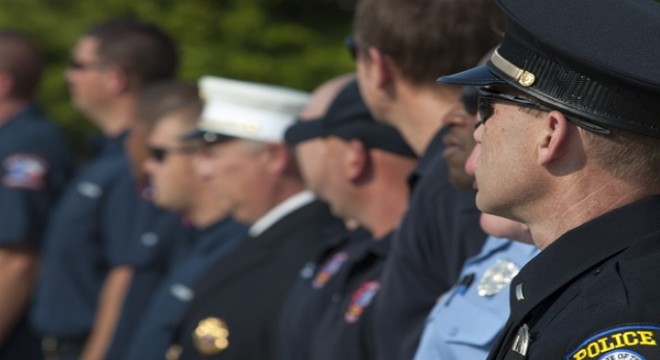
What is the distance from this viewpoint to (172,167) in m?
6.74

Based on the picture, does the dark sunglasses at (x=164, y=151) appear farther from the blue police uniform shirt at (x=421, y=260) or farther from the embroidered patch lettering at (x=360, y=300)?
the blue police uniform shirt at (x=421, y=260)

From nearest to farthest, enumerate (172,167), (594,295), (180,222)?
(594,295), (172,167), (180,222)

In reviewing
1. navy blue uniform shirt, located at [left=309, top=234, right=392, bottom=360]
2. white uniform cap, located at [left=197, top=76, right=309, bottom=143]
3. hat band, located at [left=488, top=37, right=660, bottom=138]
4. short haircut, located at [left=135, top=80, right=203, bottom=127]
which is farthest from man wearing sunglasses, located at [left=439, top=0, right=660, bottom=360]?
short haircut, located at [left=135, top=80, right=203, bottom=127]

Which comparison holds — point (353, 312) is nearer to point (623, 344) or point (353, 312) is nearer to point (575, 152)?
point (575, 152)

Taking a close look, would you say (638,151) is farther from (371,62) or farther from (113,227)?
(113,227)

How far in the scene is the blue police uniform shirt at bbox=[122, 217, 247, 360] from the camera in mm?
6055

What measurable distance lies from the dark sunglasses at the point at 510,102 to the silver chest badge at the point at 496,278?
0.65 meters

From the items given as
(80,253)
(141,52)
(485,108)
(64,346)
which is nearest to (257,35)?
(141,52)

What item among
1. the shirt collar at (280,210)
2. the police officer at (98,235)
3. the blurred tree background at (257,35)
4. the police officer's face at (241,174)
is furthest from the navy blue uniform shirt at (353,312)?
the blurred tree background at (257,35)

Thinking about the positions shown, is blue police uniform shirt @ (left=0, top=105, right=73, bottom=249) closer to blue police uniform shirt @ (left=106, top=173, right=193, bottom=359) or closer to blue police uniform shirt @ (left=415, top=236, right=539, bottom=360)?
blue police uniform shirt @ (left=106, top=173, right=193, bottom=359)

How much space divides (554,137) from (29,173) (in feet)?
18.5

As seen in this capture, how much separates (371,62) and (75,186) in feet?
11.5

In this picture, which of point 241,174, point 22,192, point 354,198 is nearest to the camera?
point 354,198

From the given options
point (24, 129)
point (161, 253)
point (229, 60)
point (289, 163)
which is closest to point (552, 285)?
point (289, 163)
